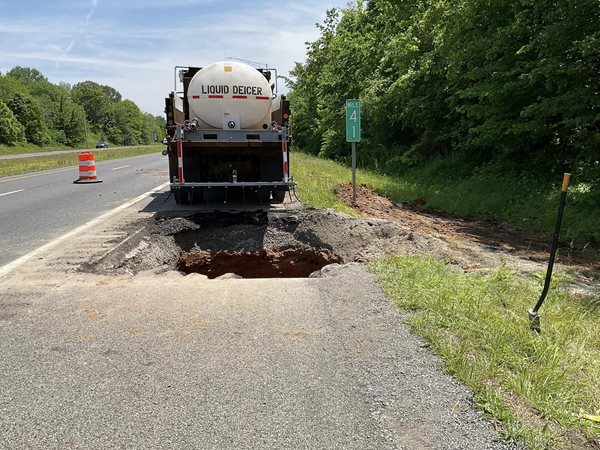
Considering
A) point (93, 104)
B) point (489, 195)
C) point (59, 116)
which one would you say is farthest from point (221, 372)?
point (93, 104)

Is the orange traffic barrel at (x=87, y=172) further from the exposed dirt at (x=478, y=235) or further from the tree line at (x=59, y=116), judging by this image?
the tree line at (x=59, y=116)

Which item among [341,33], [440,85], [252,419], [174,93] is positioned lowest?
[252,419]

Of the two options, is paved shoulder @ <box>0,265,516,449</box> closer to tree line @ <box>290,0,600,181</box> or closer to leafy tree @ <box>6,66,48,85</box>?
tree line @ <box>290,0,600,181</box>

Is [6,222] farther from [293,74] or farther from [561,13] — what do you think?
[293,74]

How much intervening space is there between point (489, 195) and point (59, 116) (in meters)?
87.2

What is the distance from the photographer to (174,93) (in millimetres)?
9422

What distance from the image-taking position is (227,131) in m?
8.65

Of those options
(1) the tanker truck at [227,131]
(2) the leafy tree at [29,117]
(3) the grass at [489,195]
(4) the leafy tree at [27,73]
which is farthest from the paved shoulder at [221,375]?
(4) the leafy tree at [27,73]

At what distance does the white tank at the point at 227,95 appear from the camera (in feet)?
29.3

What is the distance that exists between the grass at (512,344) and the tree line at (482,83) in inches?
278

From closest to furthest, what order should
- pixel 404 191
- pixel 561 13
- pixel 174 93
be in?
pixel 174 93 → pixel 561 13 → pixel 404 191

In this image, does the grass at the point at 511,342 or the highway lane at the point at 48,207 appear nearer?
the grass at the point at 511,342

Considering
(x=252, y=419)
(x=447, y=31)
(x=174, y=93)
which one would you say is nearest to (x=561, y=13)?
(x=447, y=31)

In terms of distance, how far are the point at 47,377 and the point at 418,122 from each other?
18371 millimetres
